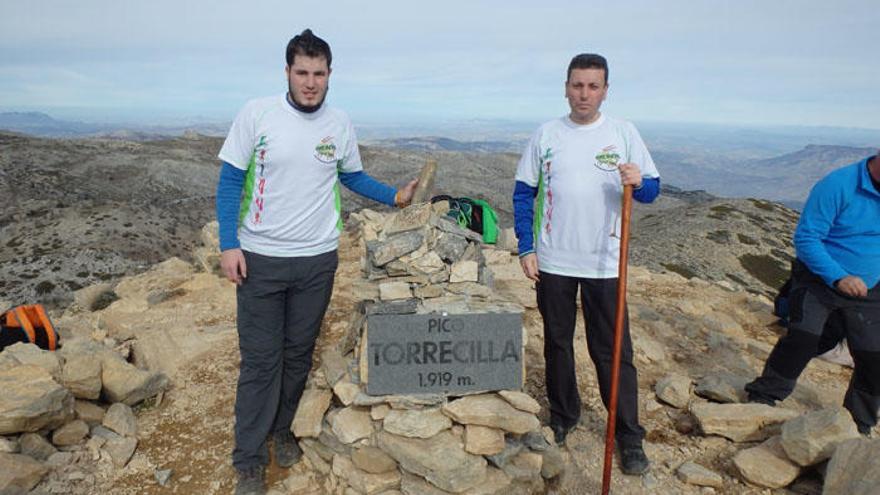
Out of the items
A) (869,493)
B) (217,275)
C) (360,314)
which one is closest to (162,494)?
(360,314)

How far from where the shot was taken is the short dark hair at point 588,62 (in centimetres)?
490

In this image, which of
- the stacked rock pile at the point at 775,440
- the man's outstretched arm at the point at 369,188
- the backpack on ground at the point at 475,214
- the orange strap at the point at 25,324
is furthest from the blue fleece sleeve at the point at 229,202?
the stacked rock pile at the point at 775,440

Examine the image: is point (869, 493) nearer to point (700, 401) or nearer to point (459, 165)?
point (700, 401)

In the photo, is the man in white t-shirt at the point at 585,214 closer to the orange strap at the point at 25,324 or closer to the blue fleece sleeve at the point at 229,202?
the blue fleece sleeve at the point at 229,202

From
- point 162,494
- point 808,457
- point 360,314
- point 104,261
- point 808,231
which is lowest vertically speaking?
point 104,261

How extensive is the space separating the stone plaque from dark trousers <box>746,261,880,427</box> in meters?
3.13

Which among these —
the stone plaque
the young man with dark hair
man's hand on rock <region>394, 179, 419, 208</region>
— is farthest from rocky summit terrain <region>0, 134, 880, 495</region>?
the young man with dark hair

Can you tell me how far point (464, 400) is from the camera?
17.7 feet

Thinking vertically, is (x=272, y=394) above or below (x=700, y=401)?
above

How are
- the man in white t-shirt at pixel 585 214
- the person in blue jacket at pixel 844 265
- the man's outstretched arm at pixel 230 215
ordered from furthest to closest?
the person in blue jacket at pixel 844 265, the man in white t-shirt at pixel 585 214, the man's outstretched arm at pixel 230 215

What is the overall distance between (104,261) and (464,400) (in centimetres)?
4976

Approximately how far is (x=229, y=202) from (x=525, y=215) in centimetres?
294

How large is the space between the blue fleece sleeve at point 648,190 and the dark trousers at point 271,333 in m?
3.09

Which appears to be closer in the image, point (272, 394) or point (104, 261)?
point (272, 394)
